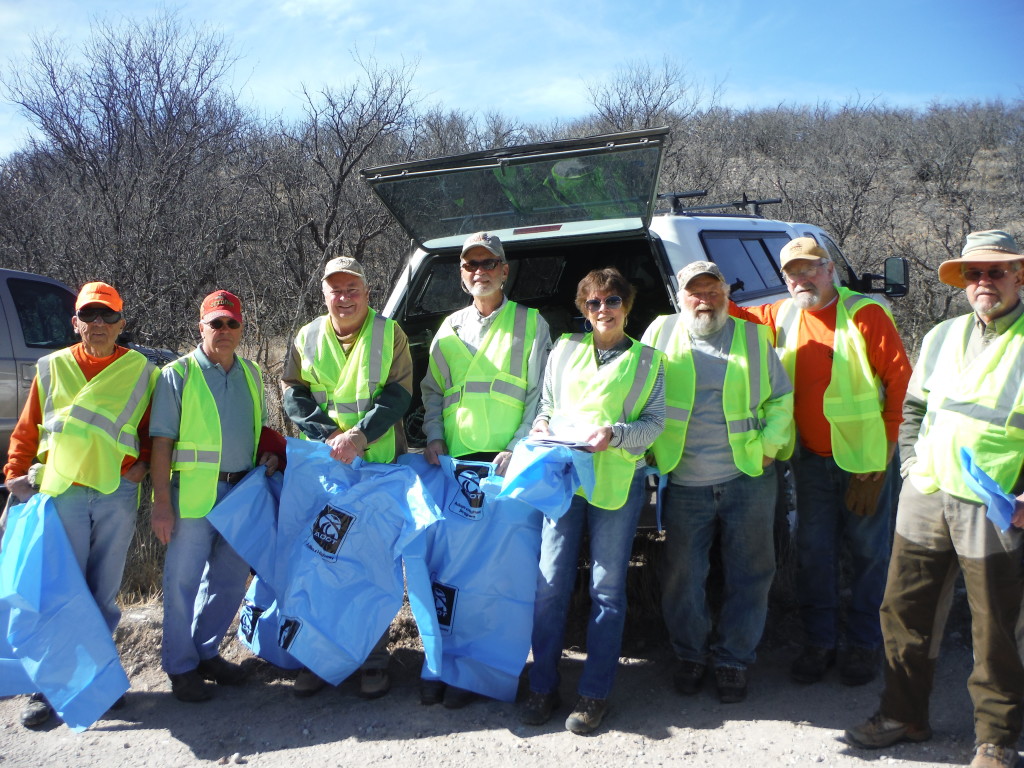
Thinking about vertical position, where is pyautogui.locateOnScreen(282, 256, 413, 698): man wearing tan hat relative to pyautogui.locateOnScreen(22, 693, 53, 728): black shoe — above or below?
above

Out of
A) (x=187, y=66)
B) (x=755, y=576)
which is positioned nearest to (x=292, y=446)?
(x=755, y=576)

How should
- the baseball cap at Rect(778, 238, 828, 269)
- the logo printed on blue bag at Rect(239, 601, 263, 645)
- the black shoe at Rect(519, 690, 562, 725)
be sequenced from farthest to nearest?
the logo printed on blue bag at Rect(239, 601, 263, 645) → the baseball cap at Rect(778, 238, 828, 269) → the black shoe at Rect(519, 690, 562, 725)

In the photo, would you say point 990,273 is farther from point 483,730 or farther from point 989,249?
point 483,730

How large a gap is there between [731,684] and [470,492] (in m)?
1.34

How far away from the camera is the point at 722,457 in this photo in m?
3.37

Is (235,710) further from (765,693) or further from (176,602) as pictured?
(765,693)

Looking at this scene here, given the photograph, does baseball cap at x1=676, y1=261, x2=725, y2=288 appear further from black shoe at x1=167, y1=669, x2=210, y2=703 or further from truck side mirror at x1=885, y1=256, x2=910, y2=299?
truck side mirror at x1=885, y1=256, x2=910, y2=299

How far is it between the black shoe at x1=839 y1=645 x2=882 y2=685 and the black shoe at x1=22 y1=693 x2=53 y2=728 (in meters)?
3.33

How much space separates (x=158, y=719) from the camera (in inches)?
137

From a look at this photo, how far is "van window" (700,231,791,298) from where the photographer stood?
4.91 metres

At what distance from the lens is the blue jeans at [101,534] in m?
3.40

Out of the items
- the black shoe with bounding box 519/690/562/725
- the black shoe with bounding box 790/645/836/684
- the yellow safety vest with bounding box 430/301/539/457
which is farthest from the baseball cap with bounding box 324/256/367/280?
the black shoe with bounding box 790/645/836/684

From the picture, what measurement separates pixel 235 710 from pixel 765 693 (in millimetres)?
2245

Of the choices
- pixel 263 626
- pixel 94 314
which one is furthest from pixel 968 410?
pixel 94 314
